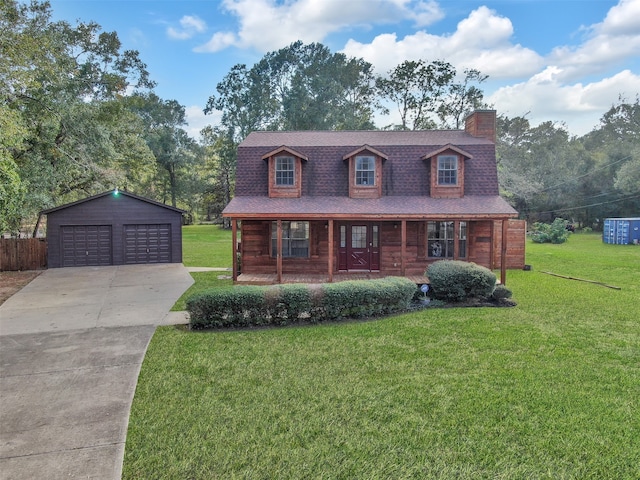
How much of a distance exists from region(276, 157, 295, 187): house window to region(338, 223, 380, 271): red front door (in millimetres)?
2589

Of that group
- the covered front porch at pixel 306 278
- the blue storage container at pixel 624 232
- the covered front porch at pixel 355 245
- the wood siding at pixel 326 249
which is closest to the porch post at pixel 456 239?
the covered front porch at pixel 355 245

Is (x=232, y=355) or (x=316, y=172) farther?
(x=316, y=172)

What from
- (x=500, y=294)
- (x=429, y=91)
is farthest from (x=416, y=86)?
(x=500, y=294)

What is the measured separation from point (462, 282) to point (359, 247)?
15.0ft

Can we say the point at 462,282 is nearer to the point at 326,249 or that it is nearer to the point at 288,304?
the point at 288,304

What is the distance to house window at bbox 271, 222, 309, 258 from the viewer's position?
45.8 feet

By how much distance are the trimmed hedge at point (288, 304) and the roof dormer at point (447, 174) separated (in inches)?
224

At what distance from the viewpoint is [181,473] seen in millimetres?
3660

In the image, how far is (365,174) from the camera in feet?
45.9

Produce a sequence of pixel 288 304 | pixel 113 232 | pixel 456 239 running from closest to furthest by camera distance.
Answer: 1. pixel 288 304
2. pixel 456 239
3. pixel 113 232

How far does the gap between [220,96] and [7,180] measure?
31835 mm

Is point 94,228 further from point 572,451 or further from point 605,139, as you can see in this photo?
point 605,139

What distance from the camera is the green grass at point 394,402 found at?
3820 mm

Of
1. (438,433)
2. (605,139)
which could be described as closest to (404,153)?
(438,433)
